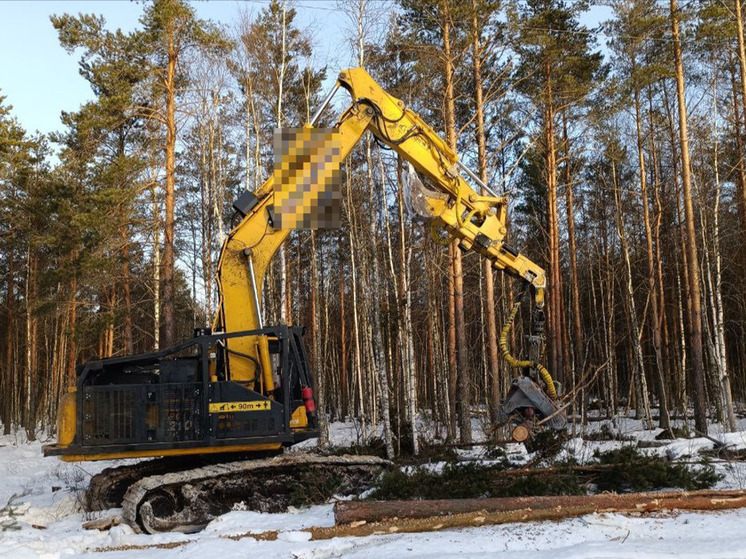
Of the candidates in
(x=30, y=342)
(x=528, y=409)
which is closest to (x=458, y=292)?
(x=528, y=409)

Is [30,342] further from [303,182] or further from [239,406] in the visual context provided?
[303,182]

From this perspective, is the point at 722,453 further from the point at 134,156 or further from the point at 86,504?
the point at 134,156

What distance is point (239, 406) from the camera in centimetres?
795

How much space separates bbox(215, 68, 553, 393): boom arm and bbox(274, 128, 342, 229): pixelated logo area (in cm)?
14

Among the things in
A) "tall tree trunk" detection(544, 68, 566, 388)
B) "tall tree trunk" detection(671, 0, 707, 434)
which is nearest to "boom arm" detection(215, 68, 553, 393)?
"tall tree trunk" detection(671, 0, 707, 434)

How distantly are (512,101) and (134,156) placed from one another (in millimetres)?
11309

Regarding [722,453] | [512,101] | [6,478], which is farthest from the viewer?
[512,101]

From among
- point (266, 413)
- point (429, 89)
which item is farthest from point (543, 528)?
point (429, 89)

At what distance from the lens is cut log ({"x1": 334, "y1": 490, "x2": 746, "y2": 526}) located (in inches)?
233

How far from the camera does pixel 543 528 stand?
18.6 ft

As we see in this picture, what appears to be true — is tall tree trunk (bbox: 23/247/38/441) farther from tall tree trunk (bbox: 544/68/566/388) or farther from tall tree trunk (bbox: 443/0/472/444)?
tall tree trunk (bbox: 544/68/566/388)

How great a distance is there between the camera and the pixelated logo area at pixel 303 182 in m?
8.27

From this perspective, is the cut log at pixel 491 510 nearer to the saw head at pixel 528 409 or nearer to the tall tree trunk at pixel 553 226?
the saw head at pixel 528 409

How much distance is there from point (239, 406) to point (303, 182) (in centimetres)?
292
